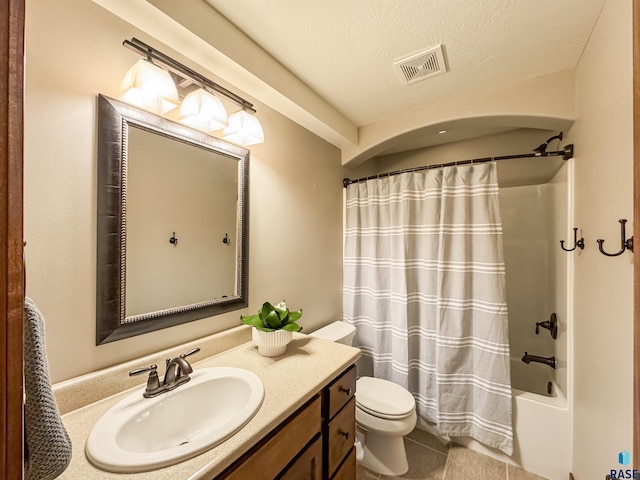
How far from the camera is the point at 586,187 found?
4.29 feet

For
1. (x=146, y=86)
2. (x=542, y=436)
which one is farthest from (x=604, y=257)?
(x=146, y=86)

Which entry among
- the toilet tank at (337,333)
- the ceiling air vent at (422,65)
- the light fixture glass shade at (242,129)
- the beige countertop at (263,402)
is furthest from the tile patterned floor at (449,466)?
the ceiling air vent at (422,65)

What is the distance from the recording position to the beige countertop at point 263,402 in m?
0.63

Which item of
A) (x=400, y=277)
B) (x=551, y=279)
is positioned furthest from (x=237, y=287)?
(x=551, y=279)

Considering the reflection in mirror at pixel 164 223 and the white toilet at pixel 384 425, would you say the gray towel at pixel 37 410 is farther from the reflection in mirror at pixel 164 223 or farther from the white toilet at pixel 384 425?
the white toilet at pixel 384 425

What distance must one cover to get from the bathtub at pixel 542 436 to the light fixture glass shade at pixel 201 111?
2322mm

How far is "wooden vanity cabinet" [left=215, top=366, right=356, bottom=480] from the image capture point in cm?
78

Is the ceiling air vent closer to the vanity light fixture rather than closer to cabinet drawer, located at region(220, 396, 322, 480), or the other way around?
the vanity light fixture

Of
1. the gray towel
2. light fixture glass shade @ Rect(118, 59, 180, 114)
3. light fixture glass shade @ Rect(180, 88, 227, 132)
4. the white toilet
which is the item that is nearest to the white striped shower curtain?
the white toilet

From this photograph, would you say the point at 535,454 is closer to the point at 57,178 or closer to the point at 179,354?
the point at 179,354

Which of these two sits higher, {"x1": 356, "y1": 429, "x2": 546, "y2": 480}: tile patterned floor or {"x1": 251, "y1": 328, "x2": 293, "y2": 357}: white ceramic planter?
{"x1": 251, "y1": 328, "x2": 293, "y2": 357}: white ceramic planter

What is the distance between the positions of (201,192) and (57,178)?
514 millimetres

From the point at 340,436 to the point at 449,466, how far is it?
100cm

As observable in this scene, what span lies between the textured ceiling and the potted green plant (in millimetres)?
1340
